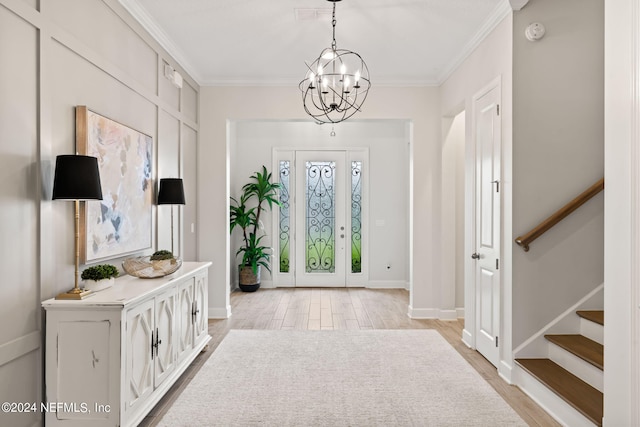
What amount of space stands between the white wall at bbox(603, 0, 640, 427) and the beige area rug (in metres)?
0.91

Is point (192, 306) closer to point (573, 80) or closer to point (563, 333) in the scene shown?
point (563, 333)

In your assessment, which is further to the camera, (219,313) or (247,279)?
(247,279)

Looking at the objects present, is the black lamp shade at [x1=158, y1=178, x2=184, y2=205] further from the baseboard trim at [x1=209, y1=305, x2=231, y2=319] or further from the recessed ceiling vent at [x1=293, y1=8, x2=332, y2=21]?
the baseboard trim at [x1=209, y1=305, x2=231, y2=319]

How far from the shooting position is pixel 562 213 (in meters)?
3.12

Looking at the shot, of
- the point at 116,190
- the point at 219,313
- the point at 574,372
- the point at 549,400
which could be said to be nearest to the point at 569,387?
the point at 549,400

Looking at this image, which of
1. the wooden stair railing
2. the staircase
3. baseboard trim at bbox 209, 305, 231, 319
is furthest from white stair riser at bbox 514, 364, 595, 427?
baseboard trim at bbox 209, 305, 231, 319

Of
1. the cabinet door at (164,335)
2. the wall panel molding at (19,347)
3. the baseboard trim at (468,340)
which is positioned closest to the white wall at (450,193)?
the baseboard trim at (468,340)

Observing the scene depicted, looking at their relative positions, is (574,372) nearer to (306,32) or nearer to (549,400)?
(549,400)

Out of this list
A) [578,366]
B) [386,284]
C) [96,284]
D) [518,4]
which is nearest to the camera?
[96,284]

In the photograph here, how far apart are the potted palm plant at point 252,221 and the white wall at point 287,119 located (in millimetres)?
1652

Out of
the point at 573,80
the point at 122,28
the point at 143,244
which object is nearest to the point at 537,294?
the point at 573,80

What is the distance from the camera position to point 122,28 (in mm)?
3189

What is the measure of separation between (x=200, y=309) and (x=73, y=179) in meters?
1.91

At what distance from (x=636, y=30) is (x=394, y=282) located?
589 cm
